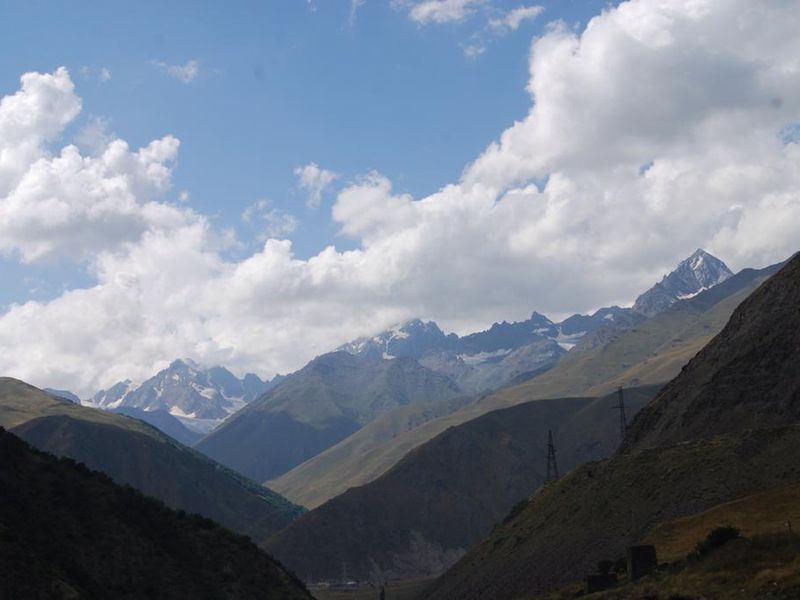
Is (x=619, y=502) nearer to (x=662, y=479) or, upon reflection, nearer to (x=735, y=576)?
(x=662, y=479)

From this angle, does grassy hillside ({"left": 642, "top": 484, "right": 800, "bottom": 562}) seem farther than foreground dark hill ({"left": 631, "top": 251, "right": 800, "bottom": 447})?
No

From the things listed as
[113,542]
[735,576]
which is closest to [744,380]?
[113,542]

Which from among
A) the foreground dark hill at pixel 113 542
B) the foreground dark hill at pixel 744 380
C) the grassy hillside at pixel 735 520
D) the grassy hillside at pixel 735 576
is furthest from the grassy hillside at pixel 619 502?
the grassy hillside at pixel 735 576

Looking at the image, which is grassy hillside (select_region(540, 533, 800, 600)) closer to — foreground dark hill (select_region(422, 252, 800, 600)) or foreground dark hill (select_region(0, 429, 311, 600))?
foreground dark hill (select_region(422, 252, 800, 600))

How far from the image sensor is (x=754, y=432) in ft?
336

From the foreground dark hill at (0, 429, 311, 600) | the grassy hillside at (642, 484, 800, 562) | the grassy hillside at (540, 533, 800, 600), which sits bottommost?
the grassy hillside at (642, 484, 800, 562)

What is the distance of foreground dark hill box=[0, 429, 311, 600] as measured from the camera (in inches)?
3191

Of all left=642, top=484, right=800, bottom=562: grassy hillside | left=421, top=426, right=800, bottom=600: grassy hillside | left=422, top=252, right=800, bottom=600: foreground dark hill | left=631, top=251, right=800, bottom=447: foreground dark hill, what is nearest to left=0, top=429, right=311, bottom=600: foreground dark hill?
left=421, top=426, right=800, bottom=600: grassy hillside

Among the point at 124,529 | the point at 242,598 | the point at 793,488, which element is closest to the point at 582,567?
the point at 793,488

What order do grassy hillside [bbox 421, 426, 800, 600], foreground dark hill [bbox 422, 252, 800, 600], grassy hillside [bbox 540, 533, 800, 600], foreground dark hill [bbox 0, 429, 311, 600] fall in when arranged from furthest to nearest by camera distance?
foreground dark hill [bbox 422, 252, 800, 600] → grassy hillside [bbox 421, 426, 800, 600] → foreground dark hill [bbox 0, 429, 311, 600] → grassy hillside [bbox 540, 533, 800, 600]

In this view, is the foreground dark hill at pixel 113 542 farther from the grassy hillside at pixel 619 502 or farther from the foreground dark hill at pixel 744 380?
the foreground dark hill at pixel 744 380

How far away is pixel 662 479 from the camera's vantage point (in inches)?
4043

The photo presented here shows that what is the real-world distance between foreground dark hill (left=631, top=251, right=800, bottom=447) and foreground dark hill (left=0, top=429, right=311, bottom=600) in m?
61.3

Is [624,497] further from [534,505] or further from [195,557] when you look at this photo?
[195,557]
